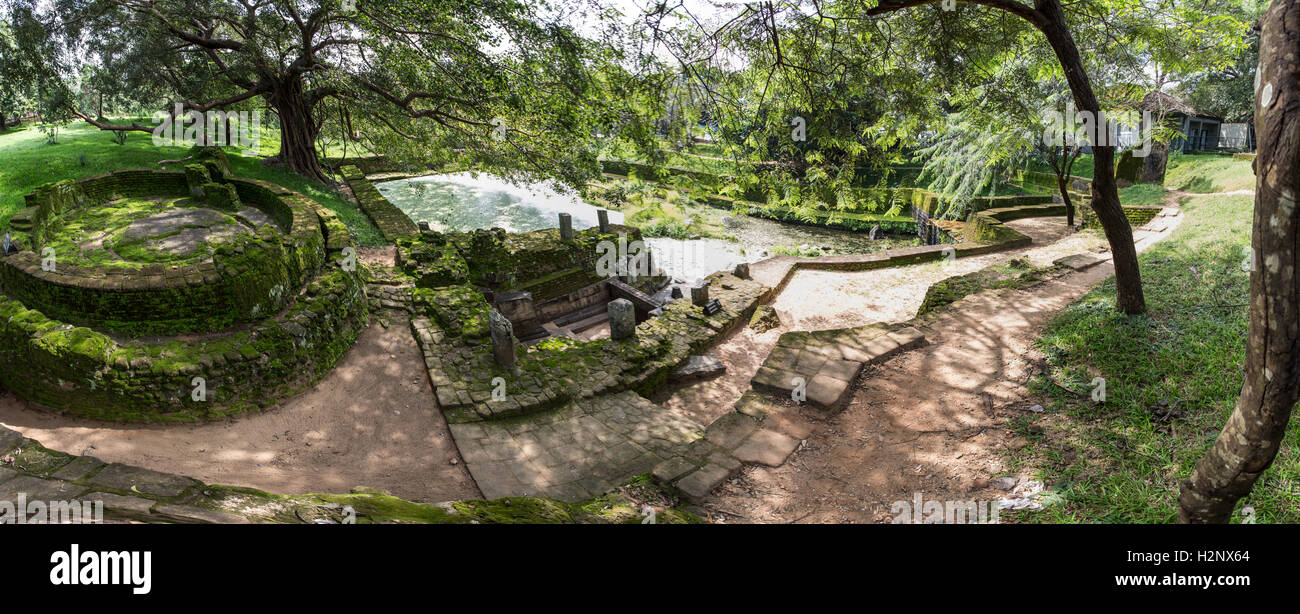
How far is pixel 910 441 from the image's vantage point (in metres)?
5.08

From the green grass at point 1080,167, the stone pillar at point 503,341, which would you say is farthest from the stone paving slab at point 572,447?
the green grass at point 1080,167

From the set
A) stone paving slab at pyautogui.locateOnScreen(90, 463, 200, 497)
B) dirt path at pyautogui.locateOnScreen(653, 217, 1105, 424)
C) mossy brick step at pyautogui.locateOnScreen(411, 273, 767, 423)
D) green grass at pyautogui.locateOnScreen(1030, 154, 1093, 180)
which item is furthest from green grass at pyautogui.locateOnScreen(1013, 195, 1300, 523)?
green grass at pyautogui.locateOnScreen(1030, 154, 1093, 180)

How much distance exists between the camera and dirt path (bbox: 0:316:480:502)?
5.20 metres

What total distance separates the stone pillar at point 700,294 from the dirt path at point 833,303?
3.51 ft

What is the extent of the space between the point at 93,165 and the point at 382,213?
23.0 feet

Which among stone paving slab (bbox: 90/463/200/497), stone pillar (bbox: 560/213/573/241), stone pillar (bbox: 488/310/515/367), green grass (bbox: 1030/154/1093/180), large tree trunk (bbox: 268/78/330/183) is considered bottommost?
stone paving slab (bbox: 90/463/200/497)

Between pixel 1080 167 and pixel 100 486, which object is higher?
pixel 1080 167

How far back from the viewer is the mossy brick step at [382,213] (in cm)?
1605

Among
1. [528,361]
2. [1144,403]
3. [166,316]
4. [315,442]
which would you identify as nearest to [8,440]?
[315,442]

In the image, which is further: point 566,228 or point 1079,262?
point 566,228

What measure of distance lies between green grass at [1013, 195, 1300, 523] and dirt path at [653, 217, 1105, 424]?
456cm

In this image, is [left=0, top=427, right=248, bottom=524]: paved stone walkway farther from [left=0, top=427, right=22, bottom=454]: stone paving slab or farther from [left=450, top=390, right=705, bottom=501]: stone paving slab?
→ [left=450, top=390, right=705, bottom=501]: stone paving slab

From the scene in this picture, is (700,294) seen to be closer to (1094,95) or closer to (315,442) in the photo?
(1094,95)
